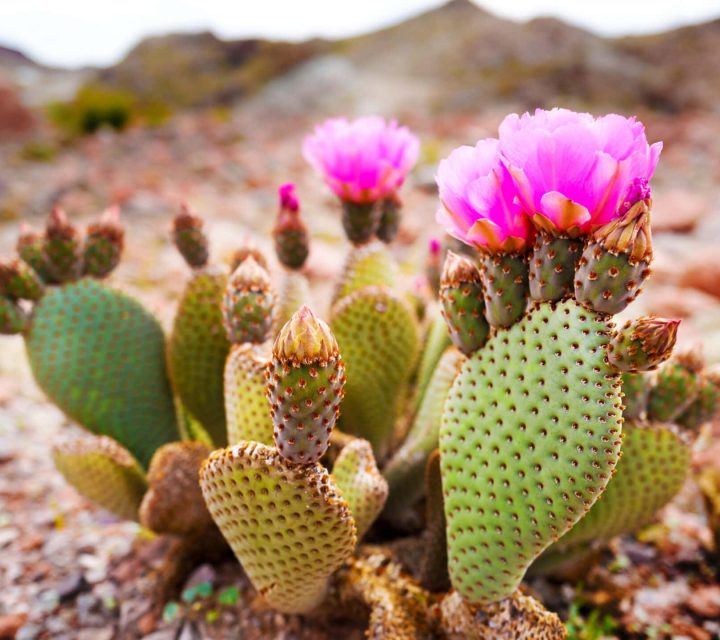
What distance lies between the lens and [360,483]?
1217 millimetres

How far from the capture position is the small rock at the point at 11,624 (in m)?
1.54

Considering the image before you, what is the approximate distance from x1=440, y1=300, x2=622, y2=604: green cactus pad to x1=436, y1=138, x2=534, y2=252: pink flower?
0.41 feet

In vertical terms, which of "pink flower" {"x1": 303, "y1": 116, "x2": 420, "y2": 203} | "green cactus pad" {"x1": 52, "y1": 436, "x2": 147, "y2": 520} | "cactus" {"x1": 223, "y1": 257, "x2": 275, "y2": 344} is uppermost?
"pink flower" {"x1": 303, "y1": 116, "x2": 420, "y2": 203}

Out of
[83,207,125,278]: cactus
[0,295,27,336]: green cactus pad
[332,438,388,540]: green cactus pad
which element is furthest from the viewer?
[83,207,125,278]: cactus

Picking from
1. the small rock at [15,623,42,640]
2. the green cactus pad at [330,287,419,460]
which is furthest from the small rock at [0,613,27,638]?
the green cactus pad at [330,287,419,460]

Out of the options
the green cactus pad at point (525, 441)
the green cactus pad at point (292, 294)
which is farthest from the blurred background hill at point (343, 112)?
the green cactus pad at point (525, 441)

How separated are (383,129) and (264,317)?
0.54 meters

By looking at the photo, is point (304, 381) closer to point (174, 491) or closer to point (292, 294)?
point (174, 491)

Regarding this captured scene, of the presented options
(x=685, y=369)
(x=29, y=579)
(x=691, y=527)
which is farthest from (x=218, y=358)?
(x=691, y=527)

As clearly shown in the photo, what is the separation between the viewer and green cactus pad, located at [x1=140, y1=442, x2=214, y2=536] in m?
1.37

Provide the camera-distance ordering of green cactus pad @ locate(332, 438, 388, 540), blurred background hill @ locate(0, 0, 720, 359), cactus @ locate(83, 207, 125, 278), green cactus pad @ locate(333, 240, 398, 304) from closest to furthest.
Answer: green cactus pad @ locate(332, 438, 388, 540)
cactus @ locate(83, 207, 125, 278)
green cactus pad @ locate(333, 240, 398, 304)
blurred background hill @ locate(0, 0, 720, 359)

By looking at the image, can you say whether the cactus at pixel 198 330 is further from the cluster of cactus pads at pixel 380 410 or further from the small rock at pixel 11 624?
the small rock at pixel 11 624

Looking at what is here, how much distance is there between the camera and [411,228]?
4605mm

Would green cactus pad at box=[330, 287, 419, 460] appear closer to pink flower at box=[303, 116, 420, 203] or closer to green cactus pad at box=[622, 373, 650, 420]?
pink flower at box=[303, 116, 420, 203]
